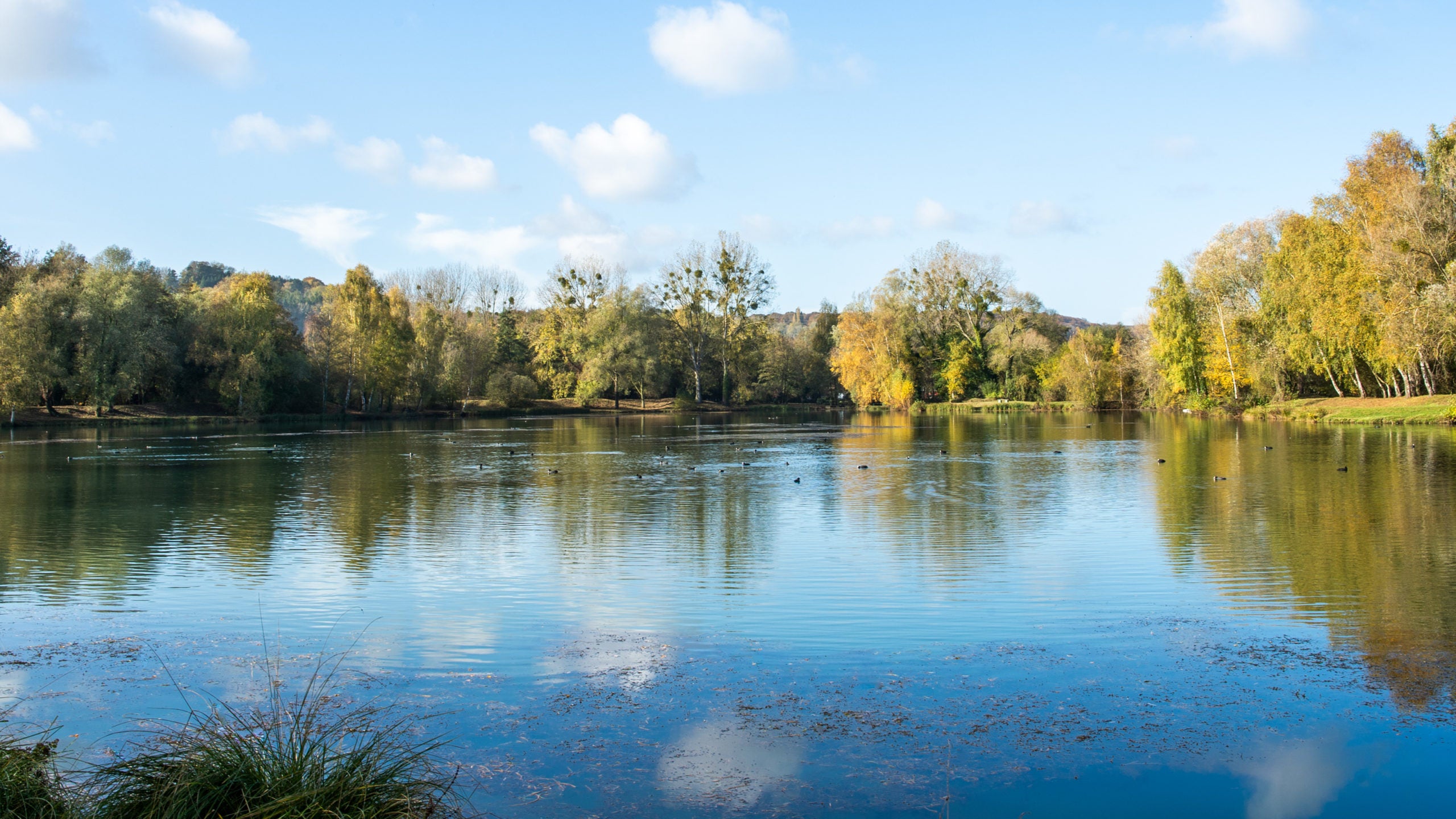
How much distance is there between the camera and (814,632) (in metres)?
10.7

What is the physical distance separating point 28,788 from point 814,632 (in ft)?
23.4

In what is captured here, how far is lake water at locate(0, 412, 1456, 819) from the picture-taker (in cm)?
680

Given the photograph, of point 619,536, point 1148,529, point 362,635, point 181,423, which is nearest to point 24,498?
point 619,536

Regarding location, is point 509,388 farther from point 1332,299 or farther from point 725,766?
point 725,766

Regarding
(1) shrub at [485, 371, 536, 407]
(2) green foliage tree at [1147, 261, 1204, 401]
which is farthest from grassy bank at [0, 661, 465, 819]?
(1) shrub at [485, 371, 536, 407]

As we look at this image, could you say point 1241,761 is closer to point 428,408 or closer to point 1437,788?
point 1437,788

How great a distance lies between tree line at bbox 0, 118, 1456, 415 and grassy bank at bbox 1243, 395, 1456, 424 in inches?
66.9

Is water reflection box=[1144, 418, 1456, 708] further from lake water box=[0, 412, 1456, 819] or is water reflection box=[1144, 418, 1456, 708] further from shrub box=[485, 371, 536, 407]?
shrub box=[485, 371, 536, 407]

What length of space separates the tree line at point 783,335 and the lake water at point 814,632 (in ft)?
96.6

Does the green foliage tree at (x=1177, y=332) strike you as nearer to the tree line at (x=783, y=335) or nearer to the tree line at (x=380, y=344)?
the tree line at (x=783, y=335)

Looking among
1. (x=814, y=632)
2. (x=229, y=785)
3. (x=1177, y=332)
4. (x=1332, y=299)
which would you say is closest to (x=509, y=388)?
(x=1177, y=332)

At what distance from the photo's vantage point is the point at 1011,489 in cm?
2570

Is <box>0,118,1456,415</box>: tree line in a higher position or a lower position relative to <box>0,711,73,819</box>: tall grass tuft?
higher

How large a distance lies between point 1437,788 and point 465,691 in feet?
23.7
